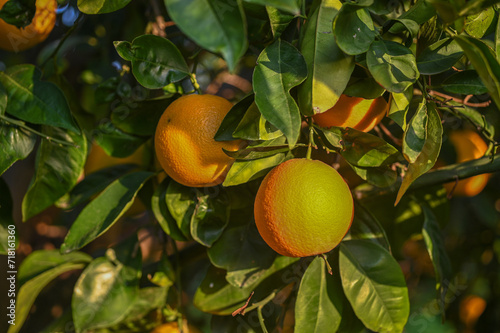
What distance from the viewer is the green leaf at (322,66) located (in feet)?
1.56

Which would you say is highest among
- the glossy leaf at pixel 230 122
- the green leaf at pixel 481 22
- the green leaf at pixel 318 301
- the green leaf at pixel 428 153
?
the green leaf at pixel 481 22

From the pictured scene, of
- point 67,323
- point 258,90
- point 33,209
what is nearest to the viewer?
point 258,90

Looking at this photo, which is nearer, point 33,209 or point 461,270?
point 33,209

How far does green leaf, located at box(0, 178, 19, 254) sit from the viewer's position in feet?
2.48

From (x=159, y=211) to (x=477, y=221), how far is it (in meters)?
0.90

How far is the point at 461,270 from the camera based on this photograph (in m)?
1.11

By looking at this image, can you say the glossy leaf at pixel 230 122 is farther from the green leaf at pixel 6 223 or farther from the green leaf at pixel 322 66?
the green leaf at pixel 6 223

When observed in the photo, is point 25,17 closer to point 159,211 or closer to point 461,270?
point 159,211

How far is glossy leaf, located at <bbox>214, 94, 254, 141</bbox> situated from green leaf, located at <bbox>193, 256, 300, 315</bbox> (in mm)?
254

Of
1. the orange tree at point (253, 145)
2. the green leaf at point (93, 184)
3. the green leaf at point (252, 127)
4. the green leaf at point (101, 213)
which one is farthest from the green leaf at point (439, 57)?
the green leaf at point (93, 184)

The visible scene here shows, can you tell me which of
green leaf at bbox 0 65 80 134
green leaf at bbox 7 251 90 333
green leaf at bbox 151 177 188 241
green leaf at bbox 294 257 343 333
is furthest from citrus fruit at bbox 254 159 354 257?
green leaf at bbox 7 251 90 333

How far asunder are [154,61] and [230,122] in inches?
6.0

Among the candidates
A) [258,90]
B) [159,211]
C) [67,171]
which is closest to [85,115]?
[67,171]

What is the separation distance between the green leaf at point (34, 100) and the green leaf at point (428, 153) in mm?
490
